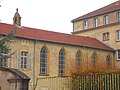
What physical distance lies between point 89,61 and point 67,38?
13.7 feet

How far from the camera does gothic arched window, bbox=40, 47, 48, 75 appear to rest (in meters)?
36.8

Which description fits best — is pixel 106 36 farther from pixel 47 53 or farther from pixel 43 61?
pixel 43 61

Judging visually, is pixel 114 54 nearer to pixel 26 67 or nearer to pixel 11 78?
pixel 26 67

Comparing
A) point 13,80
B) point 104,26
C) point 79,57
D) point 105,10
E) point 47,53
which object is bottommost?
point 13,80

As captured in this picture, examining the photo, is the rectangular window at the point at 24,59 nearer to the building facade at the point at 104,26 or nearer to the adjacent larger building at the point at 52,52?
the adjacent larger building at the point at 52,52

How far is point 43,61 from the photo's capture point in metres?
37.1

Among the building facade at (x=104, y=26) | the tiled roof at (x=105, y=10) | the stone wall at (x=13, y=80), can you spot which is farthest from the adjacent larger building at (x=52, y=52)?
the stone wall at (x=13, y=80)

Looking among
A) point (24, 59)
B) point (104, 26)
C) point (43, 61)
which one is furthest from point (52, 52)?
point (104, 26)

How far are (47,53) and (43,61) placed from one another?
1135mm

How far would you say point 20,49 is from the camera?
115 feet

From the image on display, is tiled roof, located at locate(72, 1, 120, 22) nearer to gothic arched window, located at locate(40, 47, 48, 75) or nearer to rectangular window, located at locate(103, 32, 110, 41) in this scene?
rectangular window, located at locate(103, 32, 110, 41)

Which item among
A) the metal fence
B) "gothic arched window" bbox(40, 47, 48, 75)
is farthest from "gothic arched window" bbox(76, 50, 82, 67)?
the metal fence

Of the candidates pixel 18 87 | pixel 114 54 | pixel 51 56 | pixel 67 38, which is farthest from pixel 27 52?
pixel 18 87

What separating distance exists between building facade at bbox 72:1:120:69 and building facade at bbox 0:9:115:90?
374 cm
